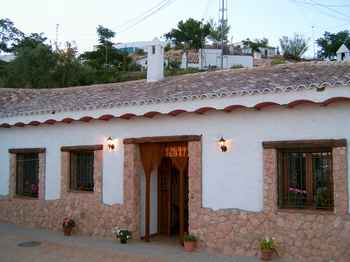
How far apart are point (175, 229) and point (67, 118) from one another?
4.69 meters

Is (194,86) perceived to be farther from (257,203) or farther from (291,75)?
(257,203)

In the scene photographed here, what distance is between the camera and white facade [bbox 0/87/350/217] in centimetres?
941

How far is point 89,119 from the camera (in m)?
13.1

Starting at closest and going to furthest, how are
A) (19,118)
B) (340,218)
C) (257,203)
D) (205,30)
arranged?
(340,218), (257,203), (19,118), (205,30)

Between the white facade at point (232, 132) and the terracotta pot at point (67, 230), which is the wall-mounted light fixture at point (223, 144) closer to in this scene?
the white facade at point (232, 132)

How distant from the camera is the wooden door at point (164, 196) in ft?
43.6

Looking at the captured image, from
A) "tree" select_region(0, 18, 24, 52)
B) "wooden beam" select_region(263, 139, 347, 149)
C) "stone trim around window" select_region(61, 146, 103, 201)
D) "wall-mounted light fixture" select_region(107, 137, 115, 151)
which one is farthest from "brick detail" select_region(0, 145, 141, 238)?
"tree" select_region(0, 18, 24, 52)

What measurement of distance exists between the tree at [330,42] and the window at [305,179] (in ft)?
151

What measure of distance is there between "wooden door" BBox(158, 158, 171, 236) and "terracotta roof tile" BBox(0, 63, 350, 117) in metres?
2.27

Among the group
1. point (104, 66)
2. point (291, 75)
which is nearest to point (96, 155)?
point (291, 75)

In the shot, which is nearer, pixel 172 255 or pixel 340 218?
pixel 340 218

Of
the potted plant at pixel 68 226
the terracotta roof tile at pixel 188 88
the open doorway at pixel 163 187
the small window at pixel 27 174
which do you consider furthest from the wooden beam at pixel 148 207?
the small window at pixel 27 174

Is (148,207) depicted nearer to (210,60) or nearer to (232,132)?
(232,132)

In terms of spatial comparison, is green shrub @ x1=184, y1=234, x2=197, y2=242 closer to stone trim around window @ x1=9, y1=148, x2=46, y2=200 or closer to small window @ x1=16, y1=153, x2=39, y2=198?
stone trim around window @ x1=9, y1=148, x2=46, y2=200
